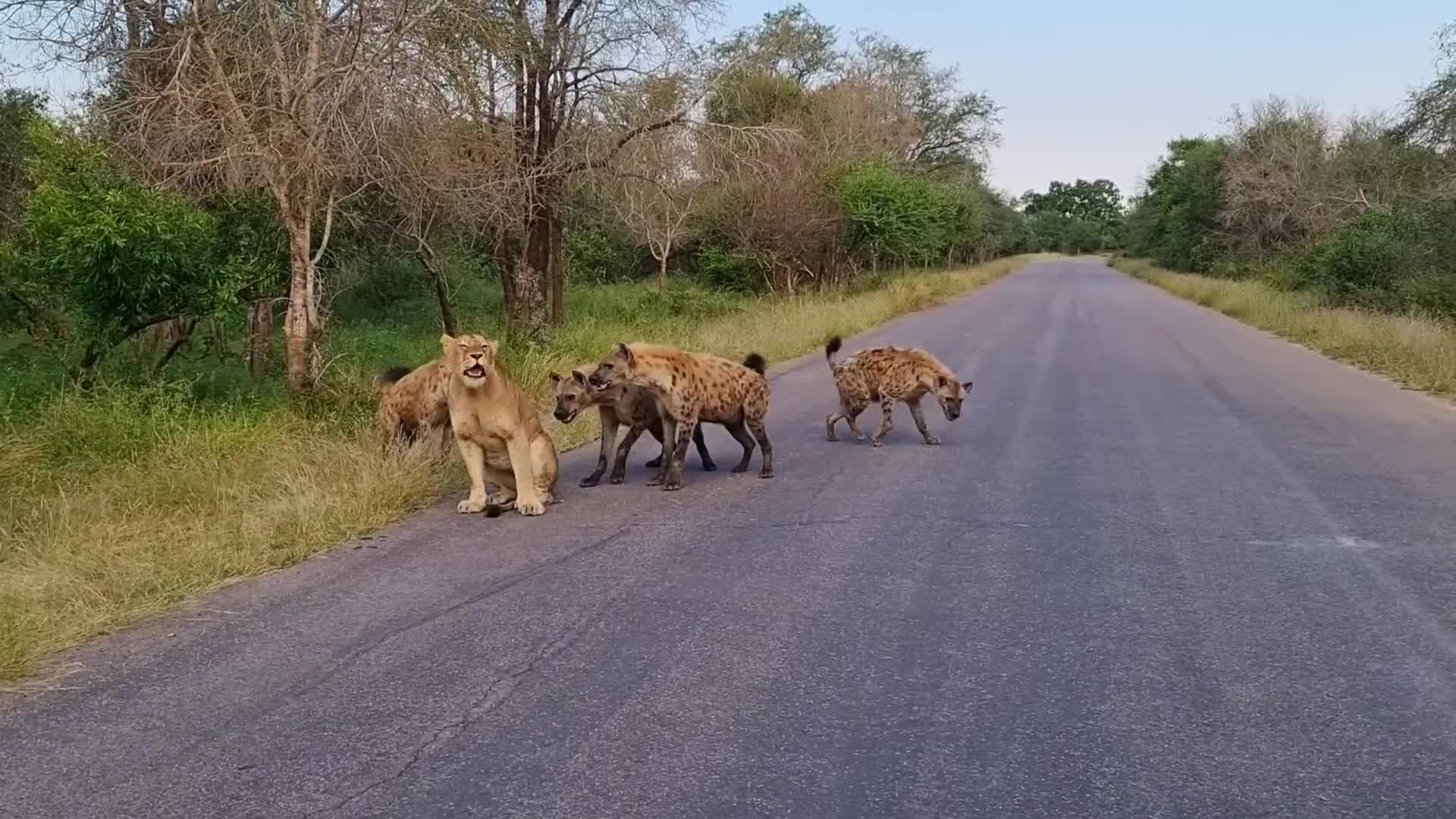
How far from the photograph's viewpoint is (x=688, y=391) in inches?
375

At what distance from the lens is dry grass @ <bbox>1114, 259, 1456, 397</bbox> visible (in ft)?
53.4

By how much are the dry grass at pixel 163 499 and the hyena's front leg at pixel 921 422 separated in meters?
3.07

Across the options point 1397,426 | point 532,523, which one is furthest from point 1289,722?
point 1397,426

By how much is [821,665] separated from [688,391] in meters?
4.48

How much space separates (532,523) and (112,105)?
648 centimetres

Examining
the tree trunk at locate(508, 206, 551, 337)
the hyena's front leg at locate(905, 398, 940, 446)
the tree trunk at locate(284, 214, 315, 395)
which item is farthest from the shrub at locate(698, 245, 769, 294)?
the tree trunk at locate(284, 214, 315, 395)

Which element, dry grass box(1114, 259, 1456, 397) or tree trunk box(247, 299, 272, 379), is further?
dry grass box(1114, 259, 1456, 397)

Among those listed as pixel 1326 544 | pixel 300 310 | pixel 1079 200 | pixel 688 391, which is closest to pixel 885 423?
pixel 688 391

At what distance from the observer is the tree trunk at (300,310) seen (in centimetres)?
1145

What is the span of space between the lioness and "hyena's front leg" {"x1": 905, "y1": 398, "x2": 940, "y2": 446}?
4164 mm

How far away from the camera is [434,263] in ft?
57.3

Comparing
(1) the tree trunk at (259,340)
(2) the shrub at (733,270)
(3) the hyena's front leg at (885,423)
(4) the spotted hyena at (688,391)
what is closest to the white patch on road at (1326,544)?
(4) the spotted hyena at (688,391)

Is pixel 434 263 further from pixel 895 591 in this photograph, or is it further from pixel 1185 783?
pixel 1185 783

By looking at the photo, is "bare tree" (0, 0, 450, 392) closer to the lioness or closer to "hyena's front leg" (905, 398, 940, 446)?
the lioness
